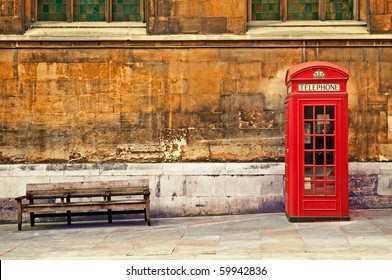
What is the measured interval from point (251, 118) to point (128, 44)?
285 cm

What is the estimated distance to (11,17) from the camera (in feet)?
44.5

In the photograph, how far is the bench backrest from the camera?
12.7m

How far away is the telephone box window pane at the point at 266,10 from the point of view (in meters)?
13.8

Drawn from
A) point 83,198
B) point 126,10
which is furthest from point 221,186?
point 126,10

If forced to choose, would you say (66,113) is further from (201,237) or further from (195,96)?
(201,237)

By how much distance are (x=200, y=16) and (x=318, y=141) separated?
12.0ft

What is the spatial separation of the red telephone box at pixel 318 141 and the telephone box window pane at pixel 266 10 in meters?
2.40

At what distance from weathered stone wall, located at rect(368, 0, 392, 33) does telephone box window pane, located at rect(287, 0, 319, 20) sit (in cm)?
113

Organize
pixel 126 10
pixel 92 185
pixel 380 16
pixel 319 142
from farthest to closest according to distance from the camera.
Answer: pixel 126 10 < pixel 380 16 < pixel 92 185 < pixel 319 142

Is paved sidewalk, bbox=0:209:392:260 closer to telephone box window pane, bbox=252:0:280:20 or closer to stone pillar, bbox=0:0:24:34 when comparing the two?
stone pillar, bbox=0:0:24:34

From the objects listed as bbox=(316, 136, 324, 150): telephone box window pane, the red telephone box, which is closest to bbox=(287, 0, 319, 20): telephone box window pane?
the red telephone box

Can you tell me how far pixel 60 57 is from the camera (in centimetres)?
1347

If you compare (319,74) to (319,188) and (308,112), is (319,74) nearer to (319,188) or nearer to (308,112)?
(308,112)
